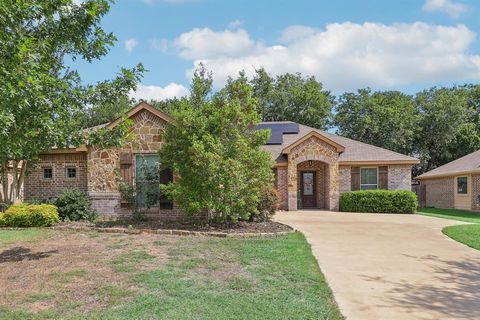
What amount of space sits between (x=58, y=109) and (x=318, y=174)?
18302mm

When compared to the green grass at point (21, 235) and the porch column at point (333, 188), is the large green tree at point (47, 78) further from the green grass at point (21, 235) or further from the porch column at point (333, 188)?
the porch column at point (333, 188)

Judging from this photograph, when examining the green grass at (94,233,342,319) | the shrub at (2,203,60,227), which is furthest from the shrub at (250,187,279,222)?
the shrub at (2,203,60,227)

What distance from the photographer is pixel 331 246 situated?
10641mm

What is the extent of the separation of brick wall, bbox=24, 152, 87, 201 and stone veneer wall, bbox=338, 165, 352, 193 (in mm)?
13366

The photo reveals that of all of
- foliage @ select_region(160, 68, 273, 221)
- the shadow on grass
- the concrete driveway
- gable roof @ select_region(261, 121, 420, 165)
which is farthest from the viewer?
gable roof @ select_region(261, 121, 420, 165)

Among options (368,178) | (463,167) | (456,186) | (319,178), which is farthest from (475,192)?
(319,178)

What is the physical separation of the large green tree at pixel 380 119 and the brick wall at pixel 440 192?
5533mm

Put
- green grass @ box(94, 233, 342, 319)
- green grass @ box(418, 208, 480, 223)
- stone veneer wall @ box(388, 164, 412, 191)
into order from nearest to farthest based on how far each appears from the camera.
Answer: green grass @ box(94, 233, 342, 319), green grass @ box(418, 208, 480, 223), stone veneer wall @ box(388, 164, 412, 191)

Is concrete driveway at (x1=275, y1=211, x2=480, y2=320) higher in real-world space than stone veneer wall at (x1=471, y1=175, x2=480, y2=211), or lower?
lower

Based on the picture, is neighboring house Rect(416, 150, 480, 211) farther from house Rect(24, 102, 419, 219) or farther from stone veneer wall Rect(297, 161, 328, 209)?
stone veneer wall Rect(297, 161, 328, 209)

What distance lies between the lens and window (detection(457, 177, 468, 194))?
87.4ft

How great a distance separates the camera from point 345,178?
78.1 ft

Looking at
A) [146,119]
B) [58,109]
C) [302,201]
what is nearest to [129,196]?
[146,119]

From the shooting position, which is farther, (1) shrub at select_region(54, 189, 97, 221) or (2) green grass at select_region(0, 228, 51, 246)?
(1) shrub at select_region(54, 189, 97, 221)
